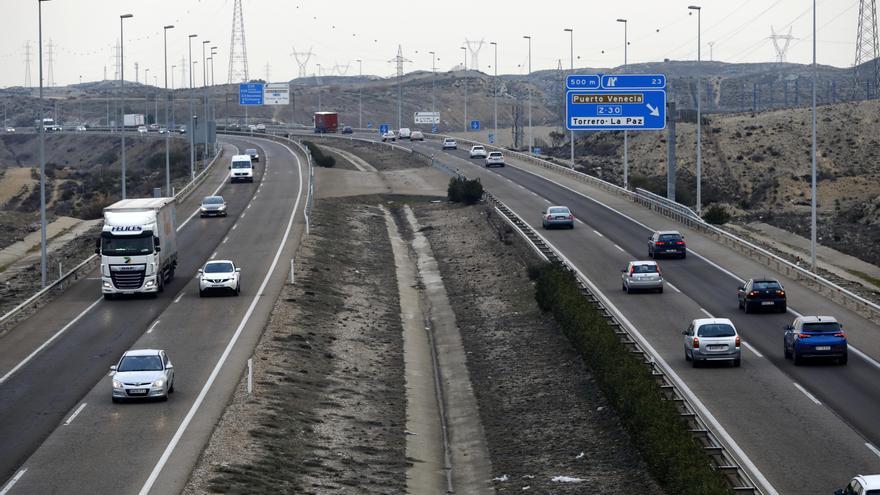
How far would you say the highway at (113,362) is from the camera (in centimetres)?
2867

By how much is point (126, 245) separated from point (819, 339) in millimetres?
26249

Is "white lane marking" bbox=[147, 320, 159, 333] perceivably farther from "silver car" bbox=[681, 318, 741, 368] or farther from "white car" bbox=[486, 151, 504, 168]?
"white car" bbox=[486, 151, 504, 168]

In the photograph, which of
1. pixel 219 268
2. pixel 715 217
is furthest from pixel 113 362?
pixel 715 217

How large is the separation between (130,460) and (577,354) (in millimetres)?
18453

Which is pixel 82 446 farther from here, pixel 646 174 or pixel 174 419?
pixel 646 174

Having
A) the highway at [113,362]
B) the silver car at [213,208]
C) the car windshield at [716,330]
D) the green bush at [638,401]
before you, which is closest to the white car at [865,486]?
the green bush at [638,401]

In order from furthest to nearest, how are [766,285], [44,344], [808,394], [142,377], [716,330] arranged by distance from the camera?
1. [766,285]
2. [44,344]
3. [716,330]
4. [808,394]
5. [142,377]

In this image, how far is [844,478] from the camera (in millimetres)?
27312

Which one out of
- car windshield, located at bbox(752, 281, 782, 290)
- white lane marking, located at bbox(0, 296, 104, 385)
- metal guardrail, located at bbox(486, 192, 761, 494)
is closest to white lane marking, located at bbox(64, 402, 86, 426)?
white lane marking, located at bbox(0, 296, 104, 385)

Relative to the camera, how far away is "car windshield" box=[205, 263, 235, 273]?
174 feet

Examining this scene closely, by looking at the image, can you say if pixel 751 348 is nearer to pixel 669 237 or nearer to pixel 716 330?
pixel 716 330

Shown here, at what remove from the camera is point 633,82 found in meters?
83.3

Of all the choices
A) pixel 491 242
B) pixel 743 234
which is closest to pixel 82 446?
pixel 491 242

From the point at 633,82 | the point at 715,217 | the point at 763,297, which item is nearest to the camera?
the point at 763,297
